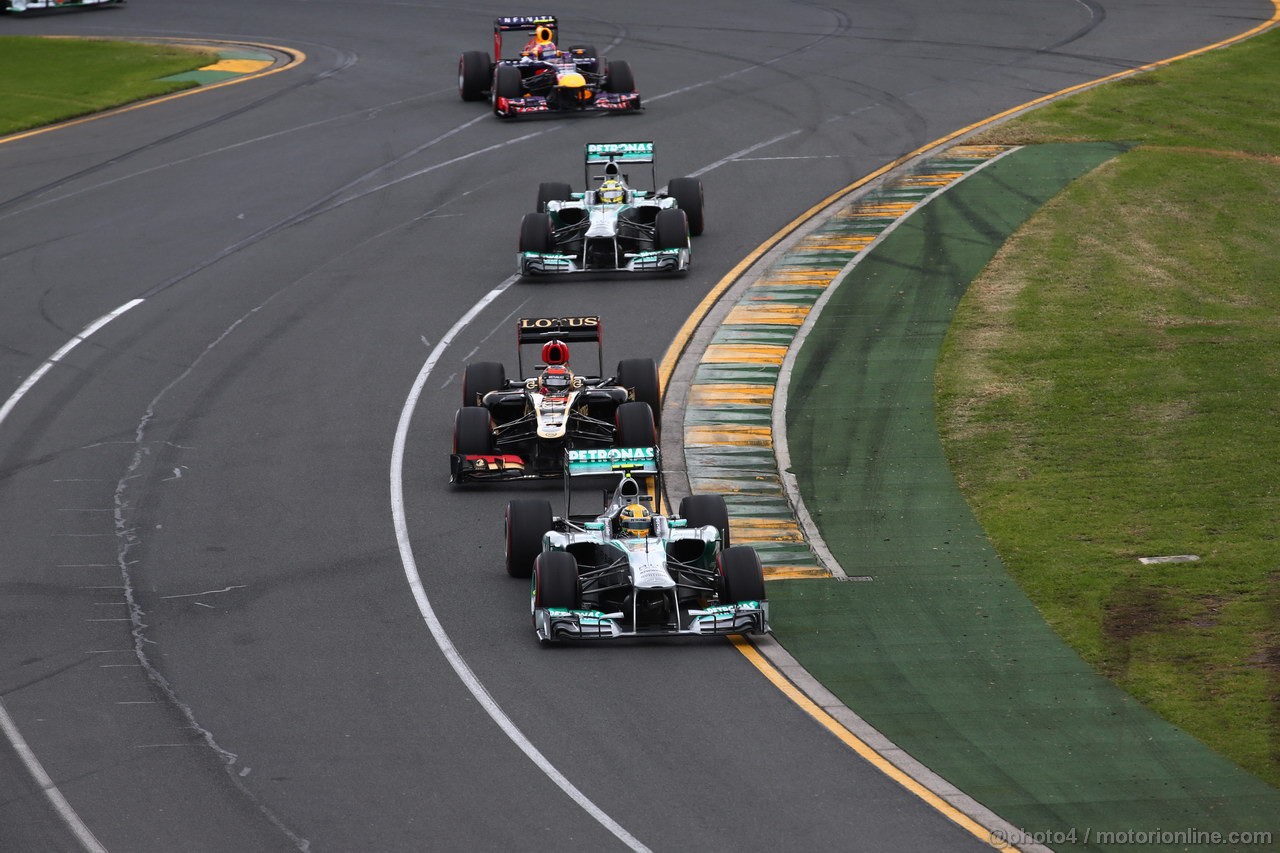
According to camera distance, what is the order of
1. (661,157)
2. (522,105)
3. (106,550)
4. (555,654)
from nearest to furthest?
(555,654), (106,550), (661,157), (522,105)

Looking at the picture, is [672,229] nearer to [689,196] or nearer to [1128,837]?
[689,196]

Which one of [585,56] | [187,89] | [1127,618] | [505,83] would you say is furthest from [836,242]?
[187,89]

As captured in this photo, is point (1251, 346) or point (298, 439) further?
point (1251, 346)

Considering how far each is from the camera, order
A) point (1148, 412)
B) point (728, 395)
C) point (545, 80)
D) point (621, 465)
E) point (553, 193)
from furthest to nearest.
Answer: point (545, 80) < point (553, 193) < point (728, 395) < point (1148, 412) < point (621, 465)

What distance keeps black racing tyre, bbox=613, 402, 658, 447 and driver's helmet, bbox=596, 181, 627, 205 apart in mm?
10715

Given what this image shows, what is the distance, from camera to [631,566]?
2077 cm

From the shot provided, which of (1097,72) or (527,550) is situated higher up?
(1097,72)

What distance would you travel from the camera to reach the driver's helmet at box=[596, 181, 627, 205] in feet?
115

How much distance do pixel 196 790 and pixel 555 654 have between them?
4662mm

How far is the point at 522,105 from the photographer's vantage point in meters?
46.2

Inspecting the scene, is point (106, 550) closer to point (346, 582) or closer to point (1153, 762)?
point (346, 582)

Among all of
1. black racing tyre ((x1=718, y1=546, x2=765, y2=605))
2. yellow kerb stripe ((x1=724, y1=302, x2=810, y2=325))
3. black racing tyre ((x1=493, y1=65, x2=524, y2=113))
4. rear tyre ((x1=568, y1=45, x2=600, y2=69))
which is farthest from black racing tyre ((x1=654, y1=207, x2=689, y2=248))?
black racing tyre ((x1=718, y1=546, x2=765, y2=605))

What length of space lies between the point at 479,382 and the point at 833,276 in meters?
10.4

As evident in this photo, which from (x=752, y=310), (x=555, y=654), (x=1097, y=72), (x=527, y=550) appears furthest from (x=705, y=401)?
(x=1097, y=72)
